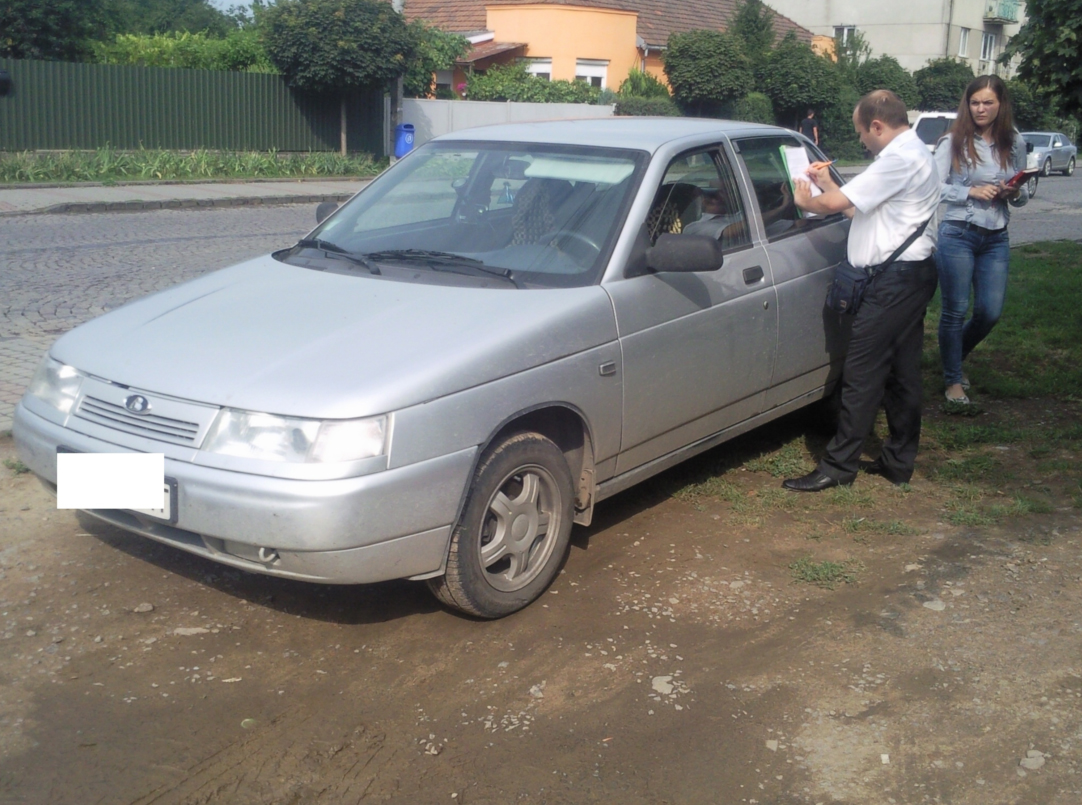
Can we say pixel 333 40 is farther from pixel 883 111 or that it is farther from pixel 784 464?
pixel 883 111

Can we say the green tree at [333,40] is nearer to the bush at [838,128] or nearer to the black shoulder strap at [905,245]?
the bush at [838,128]

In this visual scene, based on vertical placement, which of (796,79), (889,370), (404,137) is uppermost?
(796,79)

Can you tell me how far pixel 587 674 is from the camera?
3.80m

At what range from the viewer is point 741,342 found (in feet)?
16.8

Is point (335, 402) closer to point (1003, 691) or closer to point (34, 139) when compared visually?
point (1003, 691)

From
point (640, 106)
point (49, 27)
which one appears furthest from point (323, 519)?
point (640, 106)

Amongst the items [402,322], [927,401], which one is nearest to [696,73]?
[927,401]

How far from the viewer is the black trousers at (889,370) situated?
531cm

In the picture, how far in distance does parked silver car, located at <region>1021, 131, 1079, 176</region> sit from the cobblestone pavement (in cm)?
2641

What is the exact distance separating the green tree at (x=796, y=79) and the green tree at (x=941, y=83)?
1018 cm

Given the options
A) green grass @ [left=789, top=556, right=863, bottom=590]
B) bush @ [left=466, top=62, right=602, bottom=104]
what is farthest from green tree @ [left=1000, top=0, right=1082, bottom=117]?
bush @ [left=466, top=62, right=602, bottom=104]

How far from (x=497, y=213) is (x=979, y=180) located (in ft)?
10.5

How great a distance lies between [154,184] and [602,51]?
63.3 ft

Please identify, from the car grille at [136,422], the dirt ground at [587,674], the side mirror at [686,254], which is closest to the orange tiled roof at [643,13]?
the side mirror at [686,254]
